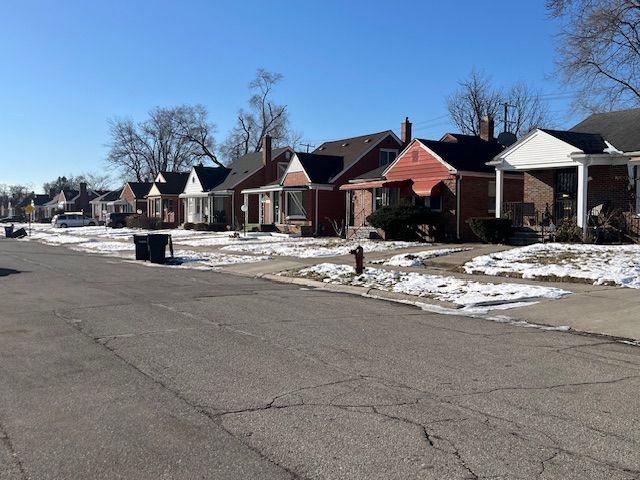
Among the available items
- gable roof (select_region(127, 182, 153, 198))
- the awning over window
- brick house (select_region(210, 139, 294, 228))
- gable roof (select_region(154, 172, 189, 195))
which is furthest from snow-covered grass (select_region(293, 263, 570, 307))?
gable roof (select_region(127, 182, 153, 198))

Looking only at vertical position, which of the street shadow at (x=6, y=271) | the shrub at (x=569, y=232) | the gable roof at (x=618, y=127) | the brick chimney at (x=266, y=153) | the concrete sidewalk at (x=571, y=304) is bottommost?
the street shadow at (x=6, y=271)

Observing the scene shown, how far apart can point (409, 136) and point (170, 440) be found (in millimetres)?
38327

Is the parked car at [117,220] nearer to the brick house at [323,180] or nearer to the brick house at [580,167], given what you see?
the brick house at [323,180]

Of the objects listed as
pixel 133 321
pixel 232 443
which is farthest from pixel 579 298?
pixel 232 443

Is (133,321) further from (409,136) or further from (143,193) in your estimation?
(143,193)

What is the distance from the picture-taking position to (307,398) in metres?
5.71

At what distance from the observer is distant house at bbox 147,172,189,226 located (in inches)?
2320

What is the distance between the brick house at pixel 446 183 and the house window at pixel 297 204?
7.45m

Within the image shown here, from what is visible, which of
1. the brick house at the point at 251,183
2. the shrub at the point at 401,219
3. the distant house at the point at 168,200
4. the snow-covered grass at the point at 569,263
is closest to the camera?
the snow-covered grass at the point at 569,263

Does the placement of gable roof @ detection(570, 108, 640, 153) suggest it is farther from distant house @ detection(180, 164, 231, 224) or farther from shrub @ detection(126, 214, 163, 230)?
shrub @ detection(126, 214, 163, 230)

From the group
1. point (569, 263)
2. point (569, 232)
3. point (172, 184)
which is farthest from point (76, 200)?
point (569, 263)

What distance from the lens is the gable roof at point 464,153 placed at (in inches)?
1108

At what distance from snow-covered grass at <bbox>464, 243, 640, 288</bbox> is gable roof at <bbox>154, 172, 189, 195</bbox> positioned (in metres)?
45.3

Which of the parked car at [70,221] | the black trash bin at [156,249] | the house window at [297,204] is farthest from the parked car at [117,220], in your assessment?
the black trash bin at [156,249]
